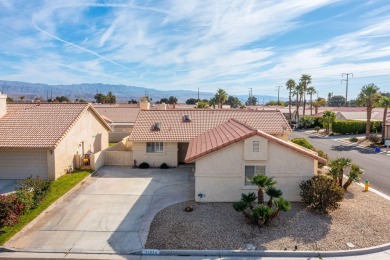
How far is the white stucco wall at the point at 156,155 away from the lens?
2636 centimetres

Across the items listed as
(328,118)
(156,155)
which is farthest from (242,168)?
(328,118)

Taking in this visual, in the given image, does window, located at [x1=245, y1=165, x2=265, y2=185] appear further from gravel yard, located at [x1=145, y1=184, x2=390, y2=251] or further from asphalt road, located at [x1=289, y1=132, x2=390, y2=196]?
asphalt road, located at [x1=289, y1=132, x2=390, y2=196]

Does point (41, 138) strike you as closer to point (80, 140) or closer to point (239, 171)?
point (80, 140)

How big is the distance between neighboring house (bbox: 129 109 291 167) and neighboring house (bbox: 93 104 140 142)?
12.6 m

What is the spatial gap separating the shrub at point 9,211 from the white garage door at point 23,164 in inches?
277

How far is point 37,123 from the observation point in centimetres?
2319

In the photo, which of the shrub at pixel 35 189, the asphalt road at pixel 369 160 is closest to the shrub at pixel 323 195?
the asphalt road at pixel 369 160

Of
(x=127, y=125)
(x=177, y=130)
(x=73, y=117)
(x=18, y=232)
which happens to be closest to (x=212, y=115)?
(x=177, y=130)

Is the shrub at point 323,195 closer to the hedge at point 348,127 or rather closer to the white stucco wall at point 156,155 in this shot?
the white stucco wall at point 156,155

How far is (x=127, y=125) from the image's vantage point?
144 feet

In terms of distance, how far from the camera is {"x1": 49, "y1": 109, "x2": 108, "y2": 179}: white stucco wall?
21906 millimetres

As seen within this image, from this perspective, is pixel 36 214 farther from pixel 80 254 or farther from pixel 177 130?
pixel 177 130

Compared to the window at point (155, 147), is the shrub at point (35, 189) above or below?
below

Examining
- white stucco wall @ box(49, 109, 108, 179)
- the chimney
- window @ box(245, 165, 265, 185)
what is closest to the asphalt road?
window @ box(245, 165, 265, 185)
